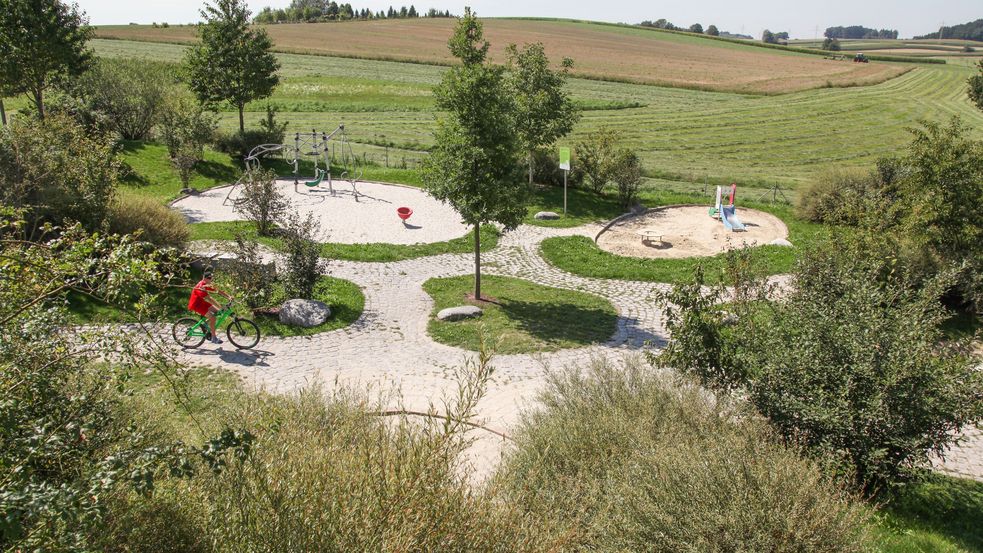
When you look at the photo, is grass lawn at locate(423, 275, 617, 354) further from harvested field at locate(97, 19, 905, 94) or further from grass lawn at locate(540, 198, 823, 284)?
harvested field at locate(97, 19, 905, 94)

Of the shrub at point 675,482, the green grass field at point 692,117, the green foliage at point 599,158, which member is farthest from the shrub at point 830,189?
the shrub at point 675,482

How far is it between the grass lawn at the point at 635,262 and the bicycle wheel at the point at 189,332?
10.6 meters

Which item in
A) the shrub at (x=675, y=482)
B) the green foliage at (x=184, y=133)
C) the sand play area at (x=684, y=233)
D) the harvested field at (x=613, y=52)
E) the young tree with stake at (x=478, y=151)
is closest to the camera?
the shrub at (x=675, y=482)

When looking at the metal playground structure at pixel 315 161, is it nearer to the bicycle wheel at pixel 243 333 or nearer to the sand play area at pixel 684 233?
the sand play area at pixel 684 233

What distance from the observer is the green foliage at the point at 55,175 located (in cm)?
1442

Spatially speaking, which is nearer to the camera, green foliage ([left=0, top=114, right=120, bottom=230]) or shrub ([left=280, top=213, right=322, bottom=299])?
green foliage ([left=0, top=114, right=120, bottom=230])

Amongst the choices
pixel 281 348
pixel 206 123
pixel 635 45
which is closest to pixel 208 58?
pixel 206 123

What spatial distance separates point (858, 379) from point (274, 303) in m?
11.9

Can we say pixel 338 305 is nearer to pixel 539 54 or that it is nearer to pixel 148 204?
pixel 148 204

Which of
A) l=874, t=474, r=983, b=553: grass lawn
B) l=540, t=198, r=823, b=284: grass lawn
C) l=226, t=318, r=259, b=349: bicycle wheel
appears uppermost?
l=540, t=198, r=823, b=284: grass lawn

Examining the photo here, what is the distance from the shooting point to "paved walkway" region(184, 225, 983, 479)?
10.8 m

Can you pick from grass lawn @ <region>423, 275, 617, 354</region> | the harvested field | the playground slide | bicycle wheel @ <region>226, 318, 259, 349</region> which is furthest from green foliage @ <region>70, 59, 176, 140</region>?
the harvested field

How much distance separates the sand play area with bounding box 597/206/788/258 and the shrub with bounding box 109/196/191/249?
13068mm

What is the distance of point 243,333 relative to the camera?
42.9ft
